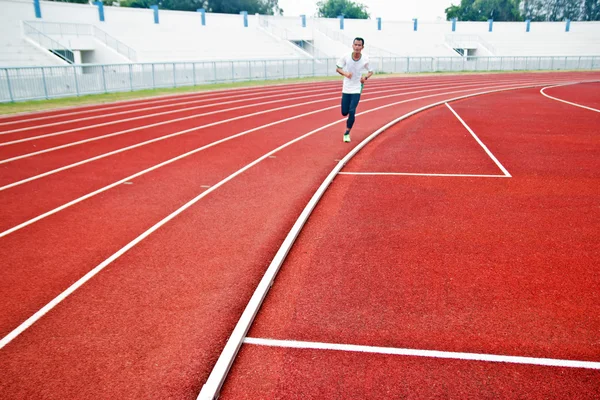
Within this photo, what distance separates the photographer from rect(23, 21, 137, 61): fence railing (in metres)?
28.9

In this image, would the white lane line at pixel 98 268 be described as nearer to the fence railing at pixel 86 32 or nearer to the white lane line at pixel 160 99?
the white lane line at pixel 160 99

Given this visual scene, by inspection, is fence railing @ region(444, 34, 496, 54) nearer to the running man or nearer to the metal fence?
the metal fence

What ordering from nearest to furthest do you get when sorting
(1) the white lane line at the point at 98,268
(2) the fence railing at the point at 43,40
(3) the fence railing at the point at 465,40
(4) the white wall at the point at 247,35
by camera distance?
1. (1) the white lane line at the point at 98,268
2. (2) the fence railing at the point at 43,40
3. (4) the white wall at the point at 247,35
4. (3) the fence railing at the point at 465,40

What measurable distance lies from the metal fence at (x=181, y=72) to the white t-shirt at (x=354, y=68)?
45.9ft

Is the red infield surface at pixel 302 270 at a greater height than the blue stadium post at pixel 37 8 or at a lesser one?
lesser

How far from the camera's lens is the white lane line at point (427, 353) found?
316 cm

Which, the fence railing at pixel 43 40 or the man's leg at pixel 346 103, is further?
the fence railing at pixel 43 40

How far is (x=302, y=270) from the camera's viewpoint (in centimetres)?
455

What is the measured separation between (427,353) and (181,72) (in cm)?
2498

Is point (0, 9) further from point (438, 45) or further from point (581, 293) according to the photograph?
point (438, 45)

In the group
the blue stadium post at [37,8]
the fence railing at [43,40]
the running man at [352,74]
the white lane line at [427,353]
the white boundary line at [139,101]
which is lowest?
the white lane line at [427,353]

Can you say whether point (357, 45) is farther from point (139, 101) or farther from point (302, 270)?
point (139, 101)

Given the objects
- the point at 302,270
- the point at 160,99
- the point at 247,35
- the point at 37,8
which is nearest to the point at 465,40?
the point at 247,35

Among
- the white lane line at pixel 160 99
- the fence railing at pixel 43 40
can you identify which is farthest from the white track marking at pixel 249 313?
the fence railing at pixel 43 40
